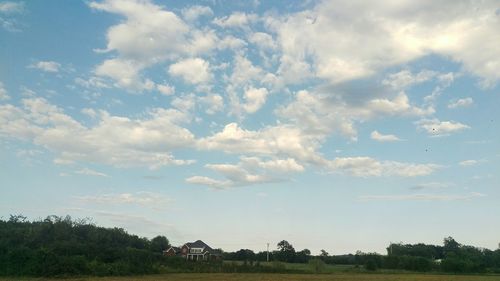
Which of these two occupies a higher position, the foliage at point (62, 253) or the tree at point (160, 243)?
the tree at point (160, 243)

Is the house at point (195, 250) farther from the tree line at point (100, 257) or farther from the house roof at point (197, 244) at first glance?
the tree line at point (100, 257)

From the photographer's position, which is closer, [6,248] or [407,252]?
[6,248]

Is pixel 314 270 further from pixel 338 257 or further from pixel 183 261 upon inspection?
pixel 338 257

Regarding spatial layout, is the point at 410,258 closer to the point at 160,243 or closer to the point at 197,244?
the point at 197,244

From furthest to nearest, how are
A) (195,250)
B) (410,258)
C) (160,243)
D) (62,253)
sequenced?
(160,243), (195,250), (410,258), (62,253)

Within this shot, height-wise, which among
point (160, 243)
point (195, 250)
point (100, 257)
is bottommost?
point (100, 257)

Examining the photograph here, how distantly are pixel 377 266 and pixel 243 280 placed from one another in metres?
51.9

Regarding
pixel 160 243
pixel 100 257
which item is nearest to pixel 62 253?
pixel 100 257

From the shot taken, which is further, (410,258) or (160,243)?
(160,243)

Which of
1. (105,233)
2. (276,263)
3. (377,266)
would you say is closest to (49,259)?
(105,233)

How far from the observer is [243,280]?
45.0m

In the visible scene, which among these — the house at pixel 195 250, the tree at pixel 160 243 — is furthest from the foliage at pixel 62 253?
the house at pixel 195 250

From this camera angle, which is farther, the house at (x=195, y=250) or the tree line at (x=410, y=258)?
the house at (x=195, y=250)

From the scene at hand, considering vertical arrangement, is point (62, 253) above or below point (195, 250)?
below
